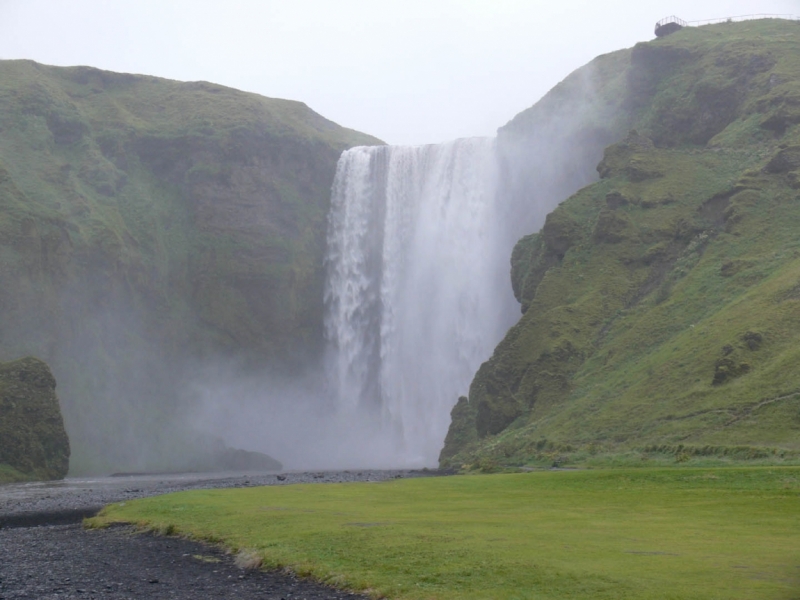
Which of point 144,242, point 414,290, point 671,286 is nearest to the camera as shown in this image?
point 671,286

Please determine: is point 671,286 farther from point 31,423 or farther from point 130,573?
point 31,423

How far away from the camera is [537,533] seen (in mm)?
23922

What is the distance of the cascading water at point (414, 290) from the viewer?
99.2 m

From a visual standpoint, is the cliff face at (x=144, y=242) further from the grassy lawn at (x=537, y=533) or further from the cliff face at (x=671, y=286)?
the grassy lawn at (x=537, y=533)

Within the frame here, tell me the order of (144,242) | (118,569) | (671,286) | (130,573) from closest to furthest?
(130,573)
(118,569)
(671,286)
(144,242)

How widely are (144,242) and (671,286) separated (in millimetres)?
74913

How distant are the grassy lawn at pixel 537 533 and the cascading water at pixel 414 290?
57075 mm

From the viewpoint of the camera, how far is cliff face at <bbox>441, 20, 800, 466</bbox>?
53719mm

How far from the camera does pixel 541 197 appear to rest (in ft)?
346

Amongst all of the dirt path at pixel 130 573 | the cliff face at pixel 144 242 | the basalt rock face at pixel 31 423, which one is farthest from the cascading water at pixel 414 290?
the dirt path at pixel 130 573

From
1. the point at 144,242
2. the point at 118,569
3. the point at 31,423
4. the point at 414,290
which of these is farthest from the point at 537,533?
the point at 144,242

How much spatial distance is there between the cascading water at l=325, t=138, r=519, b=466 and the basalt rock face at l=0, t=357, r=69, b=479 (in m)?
33.8

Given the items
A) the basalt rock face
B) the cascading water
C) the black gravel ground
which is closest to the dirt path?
the black gravel ground

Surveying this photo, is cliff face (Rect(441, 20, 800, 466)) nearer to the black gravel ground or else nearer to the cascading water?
the cascading water
